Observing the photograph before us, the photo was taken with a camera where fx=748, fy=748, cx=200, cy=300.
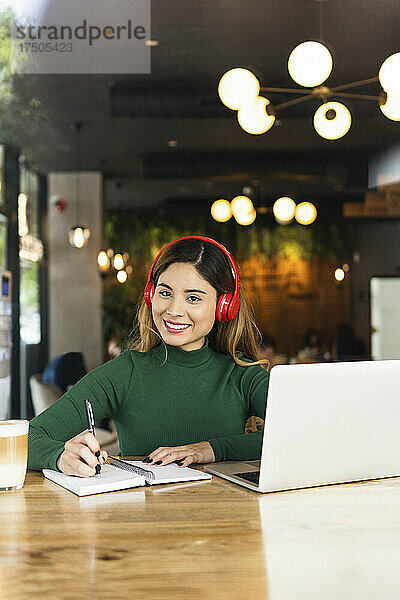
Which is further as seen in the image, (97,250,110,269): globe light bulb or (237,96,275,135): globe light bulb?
(97,250,110,269): globe light bulb

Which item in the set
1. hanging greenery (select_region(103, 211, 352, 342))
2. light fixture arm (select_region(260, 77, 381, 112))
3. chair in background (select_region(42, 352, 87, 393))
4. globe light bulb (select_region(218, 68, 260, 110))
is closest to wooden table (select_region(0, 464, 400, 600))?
globe light bulb (select_region(218, 68, 260, 110))

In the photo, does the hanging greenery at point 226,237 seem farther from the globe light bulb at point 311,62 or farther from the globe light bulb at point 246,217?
the globe light bulb at point 311,62

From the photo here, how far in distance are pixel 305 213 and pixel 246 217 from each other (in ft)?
1.67

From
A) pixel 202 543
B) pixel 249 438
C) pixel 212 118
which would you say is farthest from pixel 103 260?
pixel 202 543

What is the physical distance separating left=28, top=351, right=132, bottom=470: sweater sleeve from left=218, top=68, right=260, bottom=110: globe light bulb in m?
2.26

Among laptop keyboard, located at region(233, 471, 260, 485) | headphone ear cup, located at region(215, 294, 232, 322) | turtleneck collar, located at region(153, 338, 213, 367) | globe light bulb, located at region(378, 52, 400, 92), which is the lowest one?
laptop keyboard, located at region(233, 471, 260, 485)

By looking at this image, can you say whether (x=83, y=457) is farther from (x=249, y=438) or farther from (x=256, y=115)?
(x=256, y=115)

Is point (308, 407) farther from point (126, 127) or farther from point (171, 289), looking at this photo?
point (126, 127)

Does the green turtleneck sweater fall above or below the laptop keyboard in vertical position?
above

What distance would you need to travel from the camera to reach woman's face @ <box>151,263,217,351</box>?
1870 mm

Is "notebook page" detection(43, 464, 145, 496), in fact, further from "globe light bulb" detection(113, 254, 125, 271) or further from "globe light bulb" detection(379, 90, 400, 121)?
"globe light bulb" detection(113, 254, 125, 271)

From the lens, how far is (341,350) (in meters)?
6.04

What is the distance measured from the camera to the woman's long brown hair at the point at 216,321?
6.36ft

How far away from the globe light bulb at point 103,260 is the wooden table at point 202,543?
4.62 m
